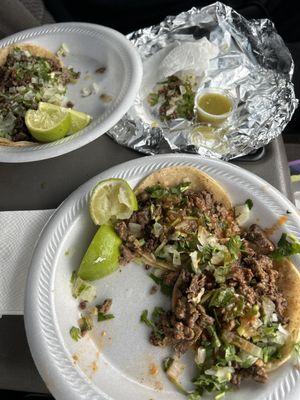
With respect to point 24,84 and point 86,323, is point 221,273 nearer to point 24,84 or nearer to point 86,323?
point 86,323

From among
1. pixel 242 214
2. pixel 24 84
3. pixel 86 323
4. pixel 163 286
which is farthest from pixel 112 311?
pixel 24 84

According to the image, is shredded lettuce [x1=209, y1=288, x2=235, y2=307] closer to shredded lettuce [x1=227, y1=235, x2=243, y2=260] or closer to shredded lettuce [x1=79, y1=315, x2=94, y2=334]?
shredded lettuce [x1=227, y1=235, x2=243, y2=260]

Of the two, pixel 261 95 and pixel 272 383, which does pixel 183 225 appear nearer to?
pixel 272 383

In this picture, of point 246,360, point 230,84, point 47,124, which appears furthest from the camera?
point 230,84

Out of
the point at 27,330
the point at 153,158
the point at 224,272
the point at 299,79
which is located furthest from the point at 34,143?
the point at 299,79

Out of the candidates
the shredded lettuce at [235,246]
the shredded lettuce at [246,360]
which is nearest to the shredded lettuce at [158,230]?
the shredded lettuce at [235,246]
